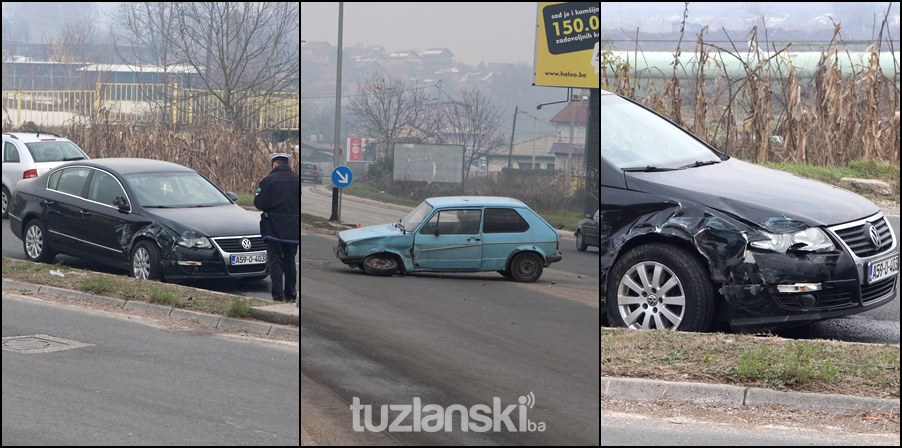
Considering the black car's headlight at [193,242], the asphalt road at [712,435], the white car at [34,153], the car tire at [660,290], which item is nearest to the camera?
the asphalt road at [712,435]

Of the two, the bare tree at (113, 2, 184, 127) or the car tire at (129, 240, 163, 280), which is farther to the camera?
the car tire at (129, 240, 163, 280)

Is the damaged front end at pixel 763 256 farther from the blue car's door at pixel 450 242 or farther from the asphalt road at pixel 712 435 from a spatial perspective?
the blue car's door at pixel 450 242

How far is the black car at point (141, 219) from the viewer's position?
260 inches

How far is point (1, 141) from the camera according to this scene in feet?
21.6

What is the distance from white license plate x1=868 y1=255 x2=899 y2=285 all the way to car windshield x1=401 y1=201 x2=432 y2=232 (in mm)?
4404

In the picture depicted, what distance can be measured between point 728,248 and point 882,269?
41.0 inches

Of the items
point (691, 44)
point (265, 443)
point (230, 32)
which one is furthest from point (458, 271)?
point (691, 44)

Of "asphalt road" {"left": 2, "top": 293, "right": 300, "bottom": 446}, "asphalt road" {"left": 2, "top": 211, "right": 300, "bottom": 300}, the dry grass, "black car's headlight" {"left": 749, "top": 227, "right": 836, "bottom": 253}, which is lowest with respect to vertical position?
"asphalt road" {"left": 2, "top": 293, "right": 300, "bottom": 446}

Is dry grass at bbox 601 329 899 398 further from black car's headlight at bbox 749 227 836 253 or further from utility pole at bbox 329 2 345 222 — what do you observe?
utility pole at bbox 329 2 345 222

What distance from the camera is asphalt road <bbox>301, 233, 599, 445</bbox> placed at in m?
2.34

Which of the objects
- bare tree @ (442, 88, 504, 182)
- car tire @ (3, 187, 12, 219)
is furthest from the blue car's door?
car tire @ (3, 187, 12, 219)

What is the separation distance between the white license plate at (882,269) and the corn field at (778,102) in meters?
2.21

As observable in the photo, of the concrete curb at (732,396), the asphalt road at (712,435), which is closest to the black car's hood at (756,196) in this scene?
the concrete curb at (732,396)

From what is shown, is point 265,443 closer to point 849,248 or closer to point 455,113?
point 455,113
